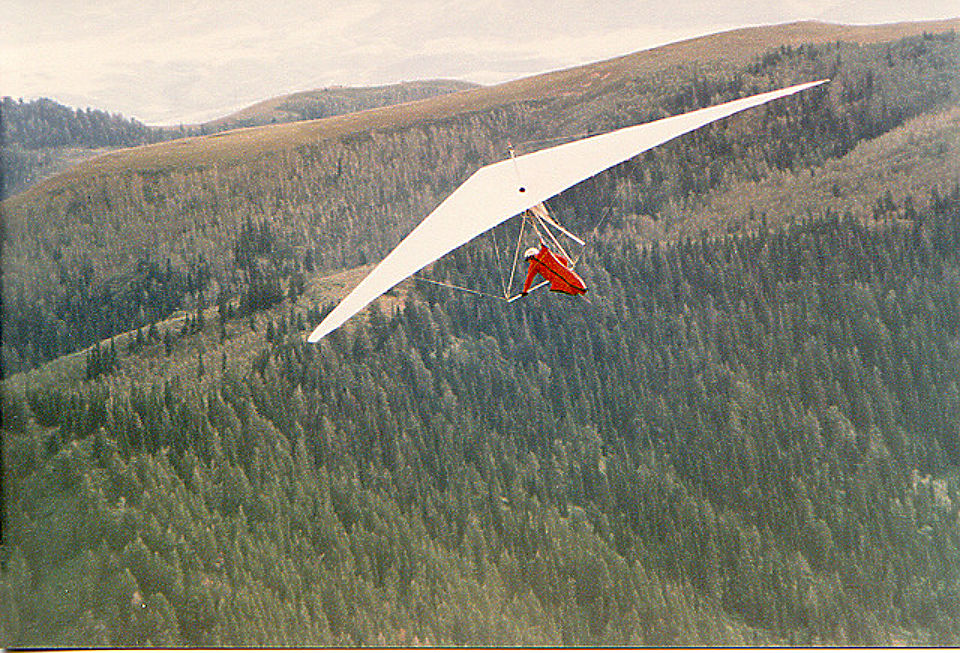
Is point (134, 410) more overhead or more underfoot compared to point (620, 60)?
more underfoot

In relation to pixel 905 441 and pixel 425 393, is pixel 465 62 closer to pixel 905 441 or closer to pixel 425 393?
pixel 425 393

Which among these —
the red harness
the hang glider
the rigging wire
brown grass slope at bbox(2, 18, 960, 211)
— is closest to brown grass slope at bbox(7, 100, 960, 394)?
the rigging wire

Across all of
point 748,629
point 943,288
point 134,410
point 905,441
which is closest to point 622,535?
point 748,629

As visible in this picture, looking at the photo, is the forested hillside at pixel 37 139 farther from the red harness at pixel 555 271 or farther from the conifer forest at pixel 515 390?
the red harness at pixel 555 271

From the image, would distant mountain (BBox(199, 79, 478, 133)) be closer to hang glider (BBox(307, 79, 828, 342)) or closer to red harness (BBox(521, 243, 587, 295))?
hang glider (BBox(307, 79, 828, 342))

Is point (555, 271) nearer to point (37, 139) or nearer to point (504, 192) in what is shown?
point (504, 192)

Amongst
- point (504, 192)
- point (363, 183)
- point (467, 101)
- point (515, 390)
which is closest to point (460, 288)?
point (515, 390)
